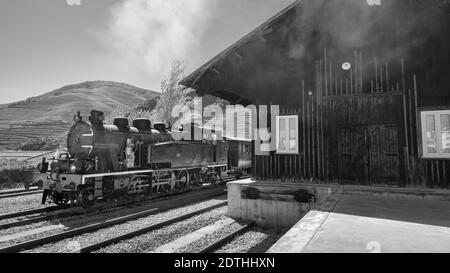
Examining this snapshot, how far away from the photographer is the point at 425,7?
764 centimetres

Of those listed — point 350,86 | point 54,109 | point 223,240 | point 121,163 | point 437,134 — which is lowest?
point 223,240

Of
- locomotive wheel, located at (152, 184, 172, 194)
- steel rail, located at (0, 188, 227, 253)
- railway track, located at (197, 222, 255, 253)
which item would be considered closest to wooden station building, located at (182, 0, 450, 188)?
railway track, located at (197, 222, 255, 253)

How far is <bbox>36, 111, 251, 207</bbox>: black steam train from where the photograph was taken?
9.84 m

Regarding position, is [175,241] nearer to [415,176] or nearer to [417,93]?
[415,176]

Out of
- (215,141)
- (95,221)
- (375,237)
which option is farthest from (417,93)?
(215,141)

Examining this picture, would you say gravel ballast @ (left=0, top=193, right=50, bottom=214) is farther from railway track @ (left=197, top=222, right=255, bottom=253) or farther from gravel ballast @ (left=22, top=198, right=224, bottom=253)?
railway track @ (left=197, top=222, right=255, bottom=253)

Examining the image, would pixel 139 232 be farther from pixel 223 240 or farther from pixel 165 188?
pixel 165 188

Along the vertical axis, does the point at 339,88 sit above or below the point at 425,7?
below

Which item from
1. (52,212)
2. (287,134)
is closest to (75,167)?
(52,212)

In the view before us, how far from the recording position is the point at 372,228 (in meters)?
4.55

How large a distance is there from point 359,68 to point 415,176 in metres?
3.26

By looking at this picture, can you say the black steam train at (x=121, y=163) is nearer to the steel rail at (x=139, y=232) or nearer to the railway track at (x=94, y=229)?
the railway track at (x=94, y=229)

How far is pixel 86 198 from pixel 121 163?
1.90 m

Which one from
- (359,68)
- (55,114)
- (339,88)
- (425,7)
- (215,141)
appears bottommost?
(215,141)
